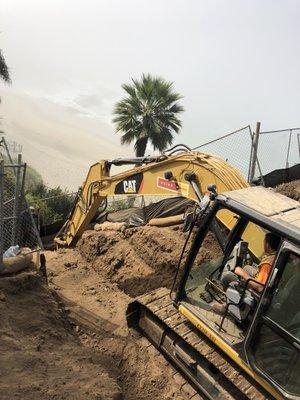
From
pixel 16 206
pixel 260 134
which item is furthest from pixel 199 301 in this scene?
pixel 260 134

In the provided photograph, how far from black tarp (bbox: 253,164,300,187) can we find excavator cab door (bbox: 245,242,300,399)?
9.46 meters

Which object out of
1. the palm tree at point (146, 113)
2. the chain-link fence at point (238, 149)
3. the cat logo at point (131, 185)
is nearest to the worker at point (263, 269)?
the cat logo at point (131, 185)

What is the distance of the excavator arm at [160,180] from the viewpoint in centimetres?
684

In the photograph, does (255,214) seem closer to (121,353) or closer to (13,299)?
(121,353)

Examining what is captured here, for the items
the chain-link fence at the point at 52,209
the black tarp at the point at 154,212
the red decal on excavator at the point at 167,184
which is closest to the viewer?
the red decal on excavator at the point at 167,184

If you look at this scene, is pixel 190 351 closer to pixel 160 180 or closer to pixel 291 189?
pixel 160 180

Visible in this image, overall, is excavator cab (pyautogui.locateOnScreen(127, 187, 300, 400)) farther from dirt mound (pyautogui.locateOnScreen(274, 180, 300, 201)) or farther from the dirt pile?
dirt mound (pyautogui.locateOnScreen(274, 180, 300, 201))

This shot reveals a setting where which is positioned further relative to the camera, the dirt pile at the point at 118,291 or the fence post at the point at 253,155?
the fence post at the point at 253,155

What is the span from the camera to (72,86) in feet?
283

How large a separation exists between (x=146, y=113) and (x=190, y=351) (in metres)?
15.6

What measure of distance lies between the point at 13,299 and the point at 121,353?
171 centimetres

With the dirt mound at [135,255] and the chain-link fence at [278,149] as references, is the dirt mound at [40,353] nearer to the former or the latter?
the dirt mound at [135,255]

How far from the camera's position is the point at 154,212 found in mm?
12828

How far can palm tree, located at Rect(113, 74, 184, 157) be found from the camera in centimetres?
2044
